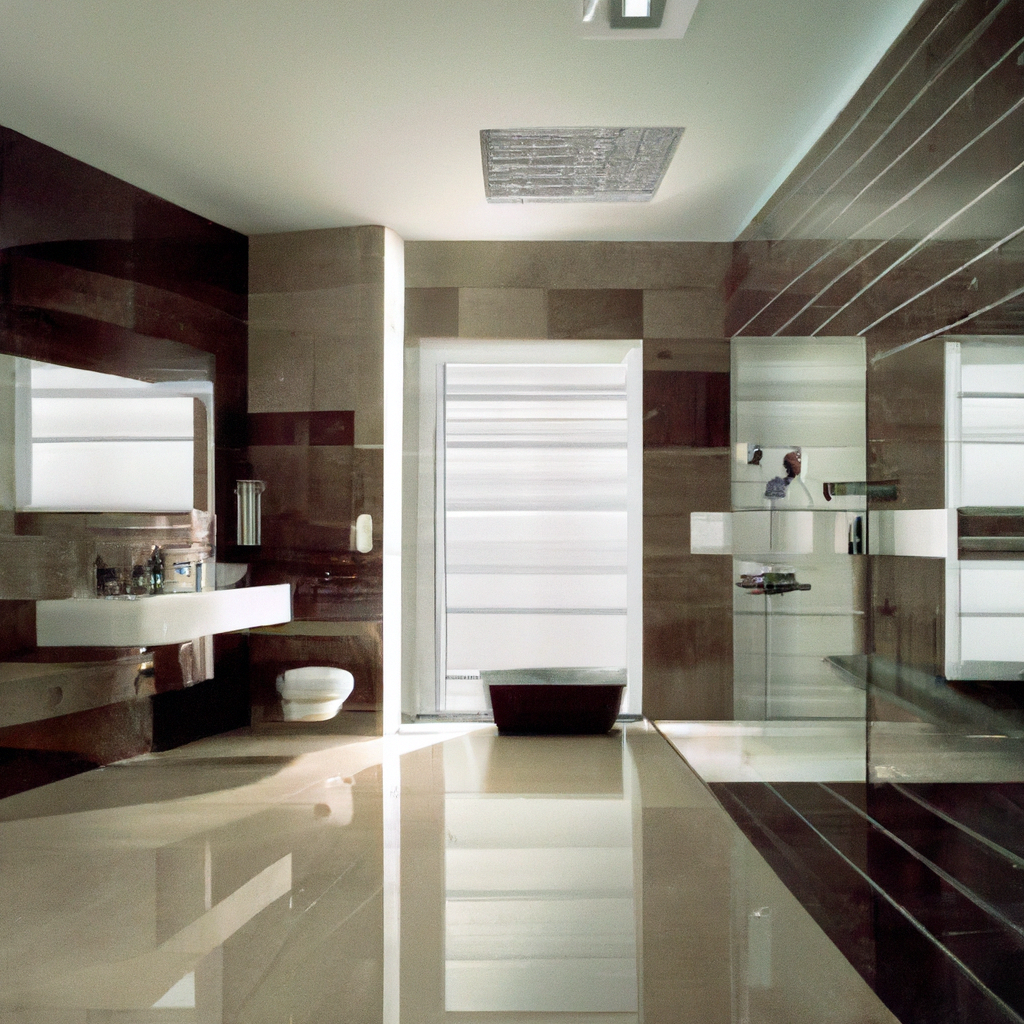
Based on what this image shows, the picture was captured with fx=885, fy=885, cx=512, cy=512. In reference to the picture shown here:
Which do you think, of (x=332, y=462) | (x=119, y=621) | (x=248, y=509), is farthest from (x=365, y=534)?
Answer: (x=119, y=621)

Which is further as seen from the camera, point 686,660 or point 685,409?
point 686,660

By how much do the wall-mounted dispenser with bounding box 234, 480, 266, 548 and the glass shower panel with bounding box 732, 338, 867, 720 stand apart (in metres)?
2.25

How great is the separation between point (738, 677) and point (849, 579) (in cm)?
139

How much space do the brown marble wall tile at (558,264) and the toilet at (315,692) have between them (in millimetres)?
1966

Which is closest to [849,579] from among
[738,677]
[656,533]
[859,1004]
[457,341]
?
[859,1004]

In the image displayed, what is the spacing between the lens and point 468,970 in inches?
80.7

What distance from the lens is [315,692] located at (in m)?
4.30

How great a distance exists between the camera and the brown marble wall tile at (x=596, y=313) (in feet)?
14.4

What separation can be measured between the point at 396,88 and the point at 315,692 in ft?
8.88

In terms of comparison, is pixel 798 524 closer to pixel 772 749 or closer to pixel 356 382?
pixel 772 749

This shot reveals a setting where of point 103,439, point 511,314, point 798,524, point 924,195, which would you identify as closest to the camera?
point 924,195

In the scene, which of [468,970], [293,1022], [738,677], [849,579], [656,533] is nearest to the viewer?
[293,1022]

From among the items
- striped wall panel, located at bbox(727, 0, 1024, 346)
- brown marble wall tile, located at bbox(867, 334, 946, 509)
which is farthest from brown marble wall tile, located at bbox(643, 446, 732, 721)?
brown marble wall tile, located at bbox(867, 334, 946, 509)

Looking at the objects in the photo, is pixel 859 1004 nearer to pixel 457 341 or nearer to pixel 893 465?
pixel 893 465
